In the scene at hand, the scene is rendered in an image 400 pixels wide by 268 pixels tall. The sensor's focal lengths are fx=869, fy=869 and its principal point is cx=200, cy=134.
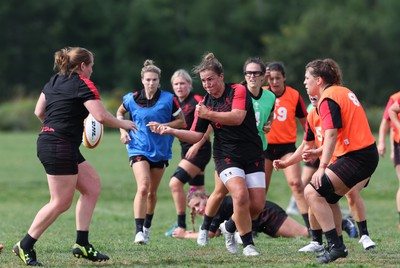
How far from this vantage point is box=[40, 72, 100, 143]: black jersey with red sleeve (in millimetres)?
7582

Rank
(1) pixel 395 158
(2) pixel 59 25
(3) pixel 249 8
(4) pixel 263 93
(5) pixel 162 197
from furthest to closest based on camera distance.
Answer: (3) pixel 249 8, (2) pixel 59 25, (5) pixel 162 197, (1) pixel 395 158, (4) pixel 263 93

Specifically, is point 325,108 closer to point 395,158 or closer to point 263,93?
point 263,93

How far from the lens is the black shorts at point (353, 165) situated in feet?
24.8

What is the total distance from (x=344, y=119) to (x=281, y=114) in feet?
11.3

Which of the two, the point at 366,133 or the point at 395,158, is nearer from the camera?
the point at 366,133

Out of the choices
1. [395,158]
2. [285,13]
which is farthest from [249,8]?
[395,158]

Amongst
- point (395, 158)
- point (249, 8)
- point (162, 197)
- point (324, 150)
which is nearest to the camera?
point (324, 150)

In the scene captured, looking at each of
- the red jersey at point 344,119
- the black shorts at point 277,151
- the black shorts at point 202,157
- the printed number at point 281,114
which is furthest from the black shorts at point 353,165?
the black shorts at point 202,157

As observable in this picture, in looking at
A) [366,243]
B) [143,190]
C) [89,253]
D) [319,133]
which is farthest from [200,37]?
[89,253]

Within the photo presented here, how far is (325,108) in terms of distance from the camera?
24.7 ft

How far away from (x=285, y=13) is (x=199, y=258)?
224ft

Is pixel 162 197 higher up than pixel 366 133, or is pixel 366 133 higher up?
pixel 366 133

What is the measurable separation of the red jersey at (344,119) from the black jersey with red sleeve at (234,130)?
3.10ft

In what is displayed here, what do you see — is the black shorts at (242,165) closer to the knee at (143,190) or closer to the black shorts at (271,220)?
the knee at (143,190)
